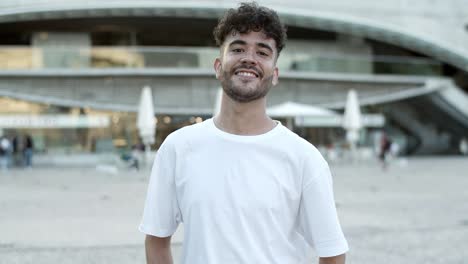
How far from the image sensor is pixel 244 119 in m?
2.43

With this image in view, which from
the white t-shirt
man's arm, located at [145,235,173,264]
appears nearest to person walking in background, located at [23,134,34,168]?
man's arm, located at [145,235,173,264]

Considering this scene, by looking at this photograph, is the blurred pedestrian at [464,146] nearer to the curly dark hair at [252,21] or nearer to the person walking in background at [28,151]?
the person walking in background at [28,151]

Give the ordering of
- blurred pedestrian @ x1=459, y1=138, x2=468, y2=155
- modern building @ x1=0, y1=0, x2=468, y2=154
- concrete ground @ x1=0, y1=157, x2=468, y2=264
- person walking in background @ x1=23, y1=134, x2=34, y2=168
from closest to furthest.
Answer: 1. concrete ground @ x1=0, y1=157, x2=468, y2=264
2. person walking in background @ x1=23, y1=134, x2=34, y2=168
3. modern building @ x1=0, y1=0, x2=468, y2=154
4. blurred pedestrian @ x1=459, y1=138, x2=468, y2=155

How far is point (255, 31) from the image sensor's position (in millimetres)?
2420

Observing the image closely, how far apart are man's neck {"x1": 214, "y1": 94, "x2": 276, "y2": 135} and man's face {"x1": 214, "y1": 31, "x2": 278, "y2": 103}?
3 cm

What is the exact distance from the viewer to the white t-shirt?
2330mm

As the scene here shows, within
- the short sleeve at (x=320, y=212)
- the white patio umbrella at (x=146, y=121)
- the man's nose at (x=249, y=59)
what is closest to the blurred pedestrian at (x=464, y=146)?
the white patio umbrella at (x=146, y=121)

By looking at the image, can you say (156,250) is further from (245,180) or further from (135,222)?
(135,222)

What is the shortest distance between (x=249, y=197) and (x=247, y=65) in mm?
546

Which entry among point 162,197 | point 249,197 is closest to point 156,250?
point 162,197

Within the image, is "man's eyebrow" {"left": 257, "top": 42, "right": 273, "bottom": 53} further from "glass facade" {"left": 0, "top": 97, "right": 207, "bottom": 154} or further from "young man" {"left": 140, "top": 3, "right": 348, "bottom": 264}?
"glass facade" {"left": 0, "top": 97, "right": 207, "bottom": 154}

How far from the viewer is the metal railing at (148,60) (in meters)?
28.0

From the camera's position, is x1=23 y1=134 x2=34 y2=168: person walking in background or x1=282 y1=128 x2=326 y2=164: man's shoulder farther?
x1=23 y1=134 x2=34 y2=168: person walking in background

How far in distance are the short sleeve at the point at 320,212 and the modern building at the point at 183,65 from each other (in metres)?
26.9
